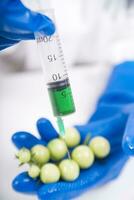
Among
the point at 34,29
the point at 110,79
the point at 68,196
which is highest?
the point at 34,29

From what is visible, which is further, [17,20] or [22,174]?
[22,174]

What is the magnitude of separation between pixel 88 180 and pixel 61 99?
151mm

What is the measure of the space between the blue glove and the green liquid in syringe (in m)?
0.11

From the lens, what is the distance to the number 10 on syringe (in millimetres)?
643

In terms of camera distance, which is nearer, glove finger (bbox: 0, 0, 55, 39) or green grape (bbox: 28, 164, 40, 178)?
glove finger (bbox: 0, 0, 55, 39)

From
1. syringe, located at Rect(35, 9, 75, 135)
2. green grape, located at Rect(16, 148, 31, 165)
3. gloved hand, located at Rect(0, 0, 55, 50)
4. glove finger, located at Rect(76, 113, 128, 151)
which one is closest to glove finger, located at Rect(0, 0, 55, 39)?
gloved hand, located at Rect(0, 0, 55, 50)

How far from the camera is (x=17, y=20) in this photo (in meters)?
0.52

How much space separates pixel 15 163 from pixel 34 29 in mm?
344

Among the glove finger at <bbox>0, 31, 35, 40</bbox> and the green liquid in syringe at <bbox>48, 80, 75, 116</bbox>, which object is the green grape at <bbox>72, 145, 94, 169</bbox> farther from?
the glove finger at <bbox>0, 31, 35, 40</bbox>

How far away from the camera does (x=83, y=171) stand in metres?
0.71

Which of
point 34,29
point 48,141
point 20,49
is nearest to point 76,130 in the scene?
point 48,141

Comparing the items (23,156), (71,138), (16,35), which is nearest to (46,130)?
(71,138)

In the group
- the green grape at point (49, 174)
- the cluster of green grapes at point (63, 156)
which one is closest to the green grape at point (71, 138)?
the cluster of green grapes at point (63, 156)

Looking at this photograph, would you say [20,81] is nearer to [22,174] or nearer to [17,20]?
[22,174]
